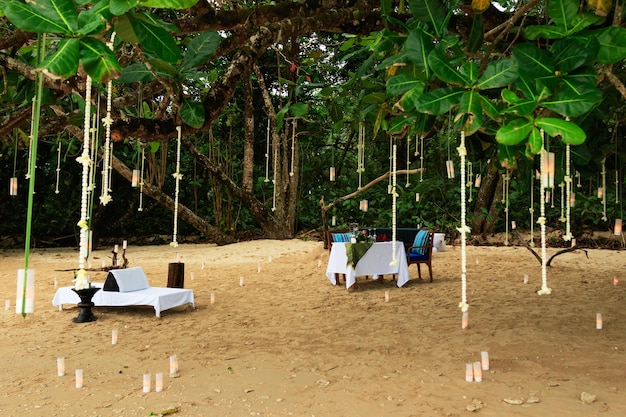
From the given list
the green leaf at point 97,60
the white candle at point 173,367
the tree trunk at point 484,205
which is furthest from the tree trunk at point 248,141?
the green leaf at point 97,60

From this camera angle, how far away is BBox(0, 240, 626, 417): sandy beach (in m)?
2.93

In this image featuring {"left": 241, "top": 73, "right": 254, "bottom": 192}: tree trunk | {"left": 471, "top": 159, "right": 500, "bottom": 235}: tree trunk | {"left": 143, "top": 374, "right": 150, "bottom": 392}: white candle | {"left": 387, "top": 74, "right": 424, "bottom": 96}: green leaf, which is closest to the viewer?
{"left": 387, "top": 74, "right": 424, "bottom": 96}: green leaf

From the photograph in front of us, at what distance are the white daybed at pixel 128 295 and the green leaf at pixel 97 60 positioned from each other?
4156mm

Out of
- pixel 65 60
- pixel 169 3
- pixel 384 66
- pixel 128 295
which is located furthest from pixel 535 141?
pixel 128 295

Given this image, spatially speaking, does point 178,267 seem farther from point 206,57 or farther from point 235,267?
point 206,57

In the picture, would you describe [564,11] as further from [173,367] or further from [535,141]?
[173,367]

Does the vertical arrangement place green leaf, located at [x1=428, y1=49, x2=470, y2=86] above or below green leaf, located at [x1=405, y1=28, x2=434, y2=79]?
below

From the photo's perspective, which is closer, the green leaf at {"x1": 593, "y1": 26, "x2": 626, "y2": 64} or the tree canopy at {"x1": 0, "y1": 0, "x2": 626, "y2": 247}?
the tree canopy at {"x1": 0, "y1": 0, "x2": 626, "y2": 247}

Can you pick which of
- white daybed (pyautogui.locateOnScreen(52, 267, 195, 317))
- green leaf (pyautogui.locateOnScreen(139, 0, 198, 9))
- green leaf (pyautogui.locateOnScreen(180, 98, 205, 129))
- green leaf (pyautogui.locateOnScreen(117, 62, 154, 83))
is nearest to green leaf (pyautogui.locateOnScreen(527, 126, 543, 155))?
green leaf (pyautogui.locateOnScreen(139, 0, 198, 9))

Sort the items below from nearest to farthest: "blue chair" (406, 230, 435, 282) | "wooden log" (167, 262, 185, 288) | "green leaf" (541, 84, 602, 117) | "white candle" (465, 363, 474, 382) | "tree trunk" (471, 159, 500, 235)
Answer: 1. "green leaf" (541, 84, 602, 117)
2. "white candle" (465, 363, 474, 382)
3. "wooden log" (167, 262, 185, 288)
4. "blue chair" (406, 230, 435, 282)
5. "tree trunk" (471, 159, 500, 235)

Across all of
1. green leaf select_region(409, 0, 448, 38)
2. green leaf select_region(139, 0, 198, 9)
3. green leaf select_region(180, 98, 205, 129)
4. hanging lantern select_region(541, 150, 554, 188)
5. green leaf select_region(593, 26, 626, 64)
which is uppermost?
green leaf select_region(409, 0, 448, 38)

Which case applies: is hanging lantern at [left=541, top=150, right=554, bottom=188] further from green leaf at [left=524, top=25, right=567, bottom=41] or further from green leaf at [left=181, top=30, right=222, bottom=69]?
green leaf at [left=181, top=30, right=222, bottom=69]

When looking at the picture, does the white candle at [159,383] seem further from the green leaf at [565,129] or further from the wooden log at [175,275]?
the wooden log at [175,275]

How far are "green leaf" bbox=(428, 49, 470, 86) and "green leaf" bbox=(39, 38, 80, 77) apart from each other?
3.97 ft
